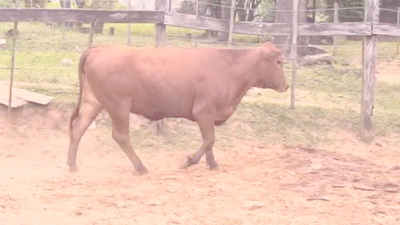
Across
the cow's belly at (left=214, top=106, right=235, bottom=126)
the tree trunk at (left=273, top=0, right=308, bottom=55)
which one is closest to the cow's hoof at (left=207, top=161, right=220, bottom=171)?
the cow's belly at (left=214, top=106, right=235, bottom=126)

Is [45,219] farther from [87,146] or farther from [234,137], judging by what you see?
[234,137]

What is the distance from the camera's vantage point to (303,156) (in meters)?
8.84

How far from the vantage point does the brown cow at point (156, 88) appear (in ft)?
25.3

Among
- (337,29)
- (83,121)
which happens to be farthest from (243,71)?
(337,29)

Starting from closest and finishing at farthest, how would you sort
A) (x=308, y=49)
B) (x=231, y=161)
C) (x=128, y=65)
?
1. (x=128, y=65)
2. (x=231, y=161)
3. (x=308, y=49)

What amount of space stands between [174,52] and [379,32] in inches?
137

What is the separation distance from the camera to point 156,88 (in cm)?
782

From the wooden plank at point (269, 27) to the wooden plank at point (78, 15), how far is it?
0.97ft

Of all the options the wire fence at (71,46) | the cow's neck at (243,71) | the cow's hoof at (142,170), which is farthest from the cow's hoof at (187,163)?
the wire fence at (71,46)

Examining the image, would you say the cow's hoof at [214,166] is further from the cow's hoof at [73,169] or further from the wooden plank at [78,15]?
the wooden plank at [78,15]

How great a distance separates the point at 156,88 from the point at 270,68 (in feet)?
4.97

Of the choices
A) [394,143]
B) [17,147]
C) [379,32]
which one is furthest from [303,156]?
[17,147]

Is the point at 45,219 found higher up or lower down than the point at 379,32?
lower down

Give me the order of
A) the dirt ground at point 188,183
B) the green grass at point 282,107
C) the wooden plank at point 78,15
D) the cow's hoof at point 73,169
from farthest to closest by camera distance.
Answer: the green grass at point 282,107 < the wooden plank at point 78,15 < the cow's hoof at point 73,169 < the dirt ground at point 188,183
